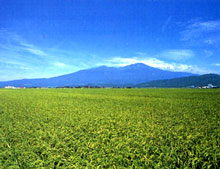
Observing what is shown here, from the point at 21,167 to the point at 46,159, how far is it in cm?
59

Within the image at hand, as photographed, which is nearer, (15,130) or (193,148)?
(193,148)

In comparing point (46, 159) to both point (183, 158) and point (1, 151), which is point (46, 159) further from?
point (183, 158)

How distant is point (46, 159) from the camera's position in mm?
4305

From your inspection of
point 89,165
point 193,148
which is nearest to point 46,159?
point 89,165

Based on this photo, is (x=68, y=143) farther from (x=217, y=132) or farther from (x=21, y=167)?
(x=217, y=132)

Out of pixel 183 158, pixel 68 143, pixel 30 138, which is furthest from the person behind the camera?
pixel 30 138

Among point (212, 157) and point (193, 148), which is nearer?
point (212, 157)

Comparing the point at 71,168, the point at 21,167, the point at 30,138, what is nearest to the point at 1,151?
the point at 30,138

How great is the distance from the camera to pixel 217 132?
20.4ft

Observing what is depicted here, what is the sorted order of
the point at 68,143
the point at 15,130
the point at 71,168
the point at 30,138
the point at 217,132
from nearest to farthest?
the point at 71,168 → the point at 68,143 → the point at 30,138 → the point at 217,132 → the point at 15,130

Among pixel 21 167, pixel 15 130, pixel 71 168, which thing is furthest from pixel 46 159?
pixel 15 130

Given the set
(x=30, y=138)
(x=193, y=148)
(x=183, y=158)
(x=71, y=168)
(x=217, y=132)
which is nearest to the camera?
(x=71, y=168)

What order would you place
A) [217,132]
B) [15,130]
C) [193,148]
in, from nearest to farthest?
[193,148] → [217,132] → [15,130]

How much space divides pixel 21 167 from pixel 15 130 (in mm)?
3220
